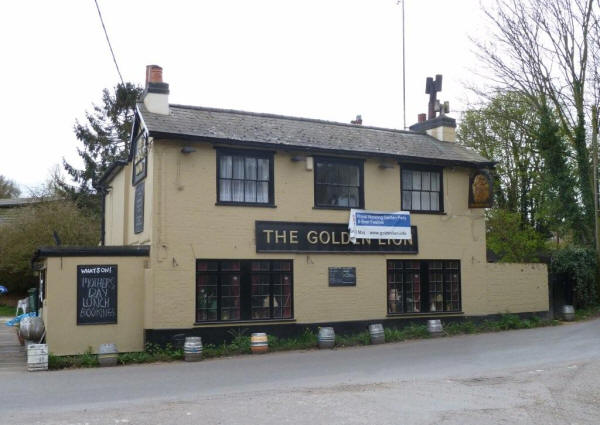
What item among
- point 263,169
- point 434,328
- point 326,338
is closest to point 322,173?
point 263,169

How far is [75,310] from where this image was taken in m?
16.3

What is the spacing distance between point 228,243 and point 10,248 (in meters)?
21.0

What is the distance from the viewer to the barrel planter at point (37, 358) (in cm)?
1486

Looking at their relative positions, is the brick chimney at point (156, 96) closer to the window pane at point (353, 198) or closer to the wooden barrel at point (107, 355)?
the window pane at point (353, 198)

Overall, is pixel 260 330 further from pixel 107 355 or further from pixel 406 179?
pixel 406 179

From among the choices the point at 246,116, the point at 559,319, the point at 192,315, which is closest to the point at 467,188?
the point at 559,319

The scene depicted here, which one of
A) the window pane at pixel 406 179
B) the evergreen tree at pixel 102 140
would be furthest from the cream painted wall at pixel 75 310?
the evergreen tree at pixel 102 140

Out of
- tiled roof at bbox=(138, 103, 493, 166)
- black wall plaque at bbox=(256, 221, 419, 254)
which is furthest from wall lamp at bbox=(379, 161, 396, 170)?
black wall plaque at bbox=(256, 221, 419, 254)

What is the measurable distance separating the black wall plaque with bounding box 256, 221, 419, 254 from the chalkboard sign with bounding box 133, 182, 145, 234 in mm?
3233

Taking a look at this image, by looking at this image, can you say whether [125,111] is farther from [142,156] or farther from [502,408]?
[502,408]

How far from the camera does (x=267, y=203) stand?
60.7 feet

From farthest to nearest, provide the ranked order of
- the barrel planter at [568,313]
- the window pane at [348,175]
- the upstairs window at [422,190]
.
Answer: the barrel planter at [568,313] → the upstairs window at [422,190] → the window pane at [348,175]

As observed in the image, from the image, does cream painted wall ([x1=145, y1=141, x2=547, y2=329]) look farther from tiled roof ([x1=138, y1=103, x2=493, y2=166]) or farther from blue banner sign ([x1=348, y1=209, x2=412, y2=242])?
tiled roof ([x1=138, y1=103, x2=493, y2=166])

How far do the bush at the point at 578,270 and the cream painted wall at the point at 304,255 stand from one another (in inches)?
84.6
